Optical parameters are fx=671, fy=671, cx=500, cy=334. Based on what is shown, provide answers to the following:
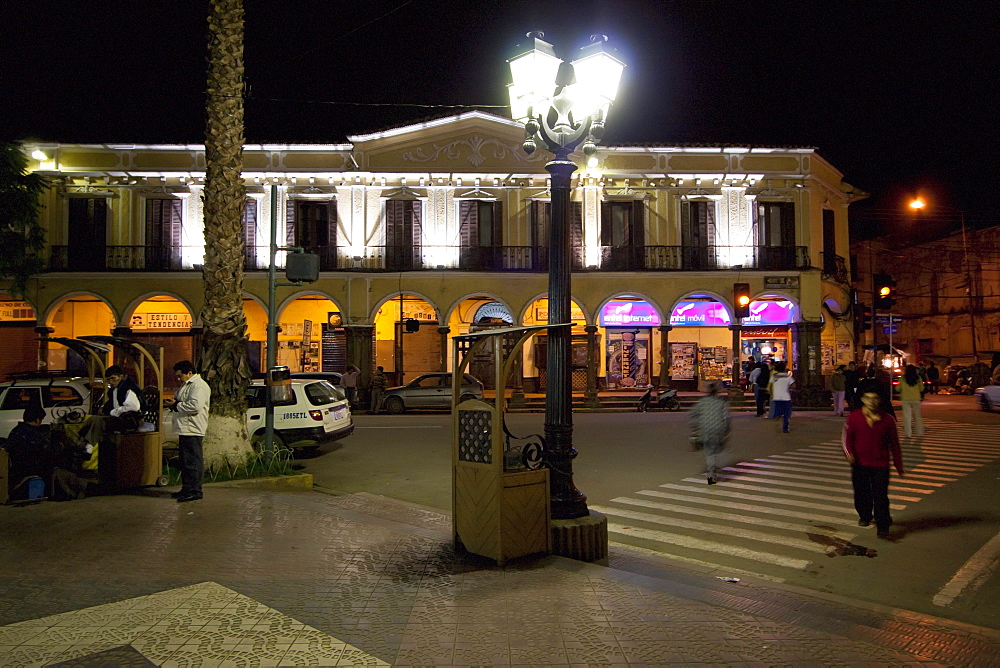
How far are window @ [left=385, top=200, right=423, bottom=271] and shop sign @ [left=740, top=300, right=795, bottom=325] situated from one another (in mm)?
13552

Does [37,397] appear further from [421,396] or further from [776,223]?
[776,223]

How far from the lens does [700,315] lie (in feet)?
89.7

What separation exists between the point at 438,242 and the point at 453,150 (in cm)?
368

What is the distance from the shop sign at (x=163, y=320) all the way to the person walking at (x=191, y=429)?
68.3ft

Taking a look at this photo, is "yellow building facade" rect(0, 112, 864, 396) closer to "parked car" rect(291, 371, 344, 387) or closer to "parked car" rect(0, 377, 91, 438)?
"parked car" rect(291, 371, 344, 387)

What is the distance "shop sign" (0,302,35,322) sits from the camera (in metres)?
25.9

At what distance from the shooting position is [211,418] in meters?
9.84

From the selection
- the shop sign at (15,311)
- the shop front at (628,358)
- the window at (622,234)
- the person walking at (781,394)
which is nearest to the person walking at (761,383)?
the person walking at (781,394)

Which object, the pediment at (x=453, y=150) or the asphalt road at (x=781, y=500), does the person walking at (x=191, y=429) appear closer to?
the asphalt road at (x=781, y=500)

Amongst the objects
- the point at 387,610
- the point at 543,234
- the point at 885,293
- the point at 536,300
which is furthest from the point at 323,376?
the point at 885,293

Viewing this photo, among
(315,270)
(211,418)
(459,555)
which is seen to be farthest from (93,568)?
(315,270)

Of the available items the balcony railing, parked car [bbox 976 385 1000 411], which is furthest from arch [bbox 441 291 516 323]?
parked car [bbox 976 385 1000 411]

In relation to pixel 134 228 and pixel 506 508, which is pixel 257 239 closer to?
pixel 134 228

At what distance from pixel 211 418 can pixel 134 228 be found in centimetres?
2006
